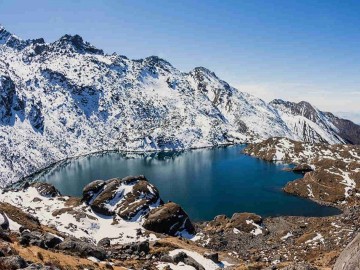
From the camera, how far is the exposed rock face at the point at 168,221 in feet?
331

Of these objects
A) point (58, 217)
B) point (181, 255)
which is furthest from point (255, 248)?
point (58, 217)

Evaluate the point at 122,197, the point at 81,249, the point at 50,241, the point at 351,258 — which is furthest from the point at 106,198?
the point at 351,258

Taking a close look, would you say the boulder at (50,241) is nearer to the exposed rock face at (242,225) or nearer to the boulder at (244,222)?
the exposed rock face at (242,225)

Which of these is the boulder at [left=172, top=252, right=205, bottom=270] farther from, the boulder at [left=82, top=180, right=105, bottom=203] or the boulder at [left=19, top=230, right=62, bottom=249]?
the boulder at [left=82, top=180, right=105, bottom=203]

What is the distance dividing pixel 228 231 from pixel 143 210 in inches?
1009

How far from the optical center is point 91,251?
48031 mm

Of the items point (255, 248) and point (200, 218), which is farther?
point (200, 218)

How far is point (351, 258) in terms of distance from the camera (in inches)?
811

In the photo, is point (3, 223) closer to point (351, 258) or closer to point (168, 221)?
point (351, 258)

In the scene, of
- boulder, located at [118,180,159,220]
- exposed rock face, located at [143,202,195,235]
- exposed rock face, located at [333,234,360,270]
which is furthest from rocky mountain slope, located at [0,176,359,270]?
exposed rock face, located at [333,234,360,270]

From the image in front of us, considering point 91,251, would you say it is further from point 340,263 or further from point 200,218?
point 200,218

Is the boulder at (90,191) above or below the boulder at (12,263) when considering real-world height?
below

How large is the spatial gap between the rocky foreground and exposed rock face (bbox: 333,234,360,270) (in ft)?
97.3

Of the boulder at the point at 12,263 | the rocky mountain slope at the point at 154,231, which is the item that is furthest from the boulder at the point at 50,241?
the boulder at the point at 12,263
